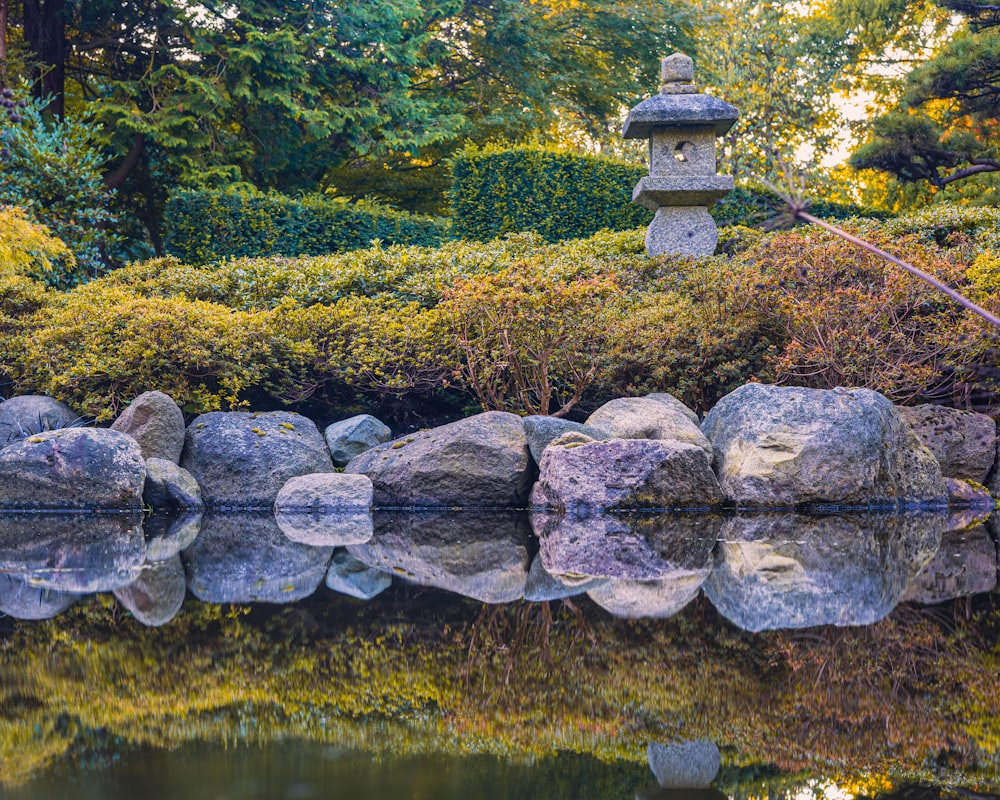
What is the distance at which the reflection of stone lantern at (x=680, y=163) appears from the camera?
11.4 m

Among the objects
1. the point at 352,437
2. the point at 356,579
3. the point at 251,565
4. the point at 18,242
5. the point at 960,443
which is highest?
the point at 18,242

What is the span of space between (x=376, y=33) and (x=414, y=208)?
4324mm

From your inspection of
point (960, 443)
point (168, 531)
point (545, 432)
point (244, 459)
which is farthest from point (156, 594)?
point (960, 443)

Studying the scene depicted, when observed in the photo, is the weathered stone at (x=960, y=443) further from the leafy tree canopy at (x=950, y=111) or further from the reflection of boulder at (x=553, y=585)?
the leafy tree canopy at (x=950, y=111)

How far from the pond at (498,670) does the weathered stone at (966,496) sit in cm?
271

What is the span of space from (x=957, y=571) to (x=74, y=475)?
576 cm

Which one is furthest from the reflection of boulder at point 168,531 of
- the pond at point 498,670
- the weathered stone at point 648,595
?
the weathered stone at point 648,595

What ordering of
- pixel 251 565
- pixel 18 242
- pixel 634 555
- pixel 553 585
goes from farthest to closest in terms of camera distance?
pixel 18 242
pixel 634 555
pixel 251 565
pixel 553 585

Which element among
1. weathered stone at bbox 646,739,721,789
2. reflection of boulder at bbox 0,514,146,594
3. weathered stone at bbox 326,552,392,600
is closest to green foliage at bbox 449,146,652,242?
reflection of boulder at bbox 0,514,146,594

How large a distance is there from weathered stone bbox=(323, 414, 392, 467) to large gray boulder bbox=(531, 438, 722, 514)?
210 cm

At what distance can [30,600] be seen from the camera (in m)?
3.82

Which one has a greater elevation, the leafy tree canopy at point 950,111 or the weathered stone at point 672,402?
the leafy tree canopy at point 950,111

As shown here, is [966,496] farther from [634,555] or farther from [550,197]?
[550,197]

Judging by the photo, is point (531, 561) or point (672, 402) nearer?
point (531, 561)
